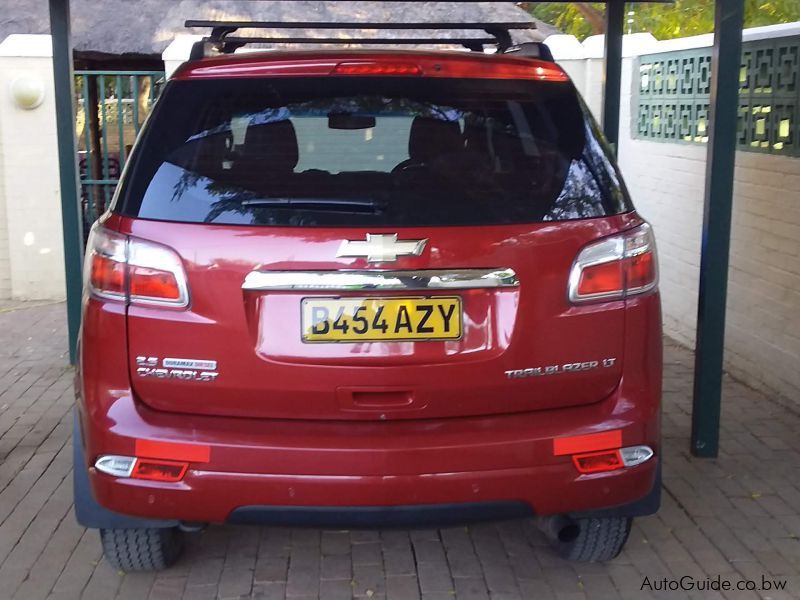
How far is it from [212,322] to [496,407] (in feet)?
2.86

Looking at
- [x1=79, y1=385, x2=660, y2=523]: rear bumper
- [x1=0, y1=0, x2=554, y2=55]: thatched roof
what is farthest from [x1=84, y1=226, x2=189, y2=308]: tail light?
[x1=0, y1=0, x2=554, y2=55]: thatched roof

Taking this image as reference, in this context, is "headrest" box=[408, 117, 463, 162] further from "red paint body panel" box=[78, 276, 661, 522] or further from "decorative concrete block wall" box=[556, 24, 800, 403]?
"decorative concrete block wall" box=[556, 24, 800, 403]

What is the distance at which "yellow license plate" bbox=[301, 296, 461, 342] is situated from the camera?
296 cm

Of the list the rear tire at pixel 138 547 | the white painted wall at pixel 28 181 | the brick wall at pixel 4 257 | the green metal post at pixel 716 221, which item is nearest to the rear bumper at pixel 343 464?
the rear tire at pixel 138 547

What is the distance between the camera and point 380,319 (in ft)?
9.77

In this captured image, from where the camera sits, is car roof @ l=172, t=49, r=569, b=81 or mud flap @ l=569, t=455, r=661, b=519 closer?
car roof @ l=172, t=49, r=569, b=81

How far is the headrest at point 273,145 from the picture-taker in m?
3.18

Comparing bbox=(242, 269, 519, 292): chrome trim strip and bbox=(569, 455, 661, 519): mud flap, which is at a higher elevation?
bbox=(242, 269, 519, 292): chrome trim strip

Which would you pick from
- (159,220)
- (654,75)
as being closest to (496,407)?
(159,220)

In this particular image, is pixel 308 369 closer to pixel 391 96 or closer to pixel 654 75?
pixel 391 96

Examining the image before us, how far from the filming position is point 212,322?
9.79ft

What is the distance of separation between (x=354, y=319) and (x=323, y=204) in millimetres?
357

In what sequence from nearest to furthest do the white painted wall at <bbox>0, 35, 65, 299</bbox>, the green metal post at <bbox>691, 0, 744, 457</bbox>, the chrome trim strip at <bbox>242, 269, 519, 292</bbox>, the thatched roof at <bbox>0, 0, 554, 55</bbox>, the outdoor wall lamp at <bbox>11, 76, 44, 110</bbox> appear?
the chrome trim strip at <bbox>242, 269, 519, 292</bbox> < the green metal post at <bbox>691, 0, 744, 457</bbox> < the outdoor wall lamp at <bbox>11, 76, 44, 110</bbox> < the white painted wall at <bbox>0, 35, 65, 299</bbox> < the thatched roof at <bbox>0, 0, 554, 55</bbox>

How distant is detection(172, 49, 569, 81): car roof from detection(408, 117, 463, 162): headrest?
0.50 ft
